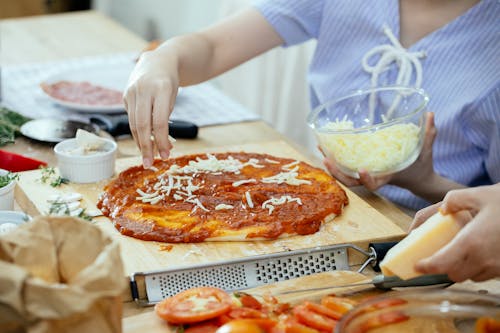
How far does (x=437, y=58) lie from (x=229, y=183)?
0.70 metres

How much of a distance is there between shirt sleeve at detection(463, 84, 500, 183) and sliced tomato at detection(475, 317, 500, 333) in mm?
977

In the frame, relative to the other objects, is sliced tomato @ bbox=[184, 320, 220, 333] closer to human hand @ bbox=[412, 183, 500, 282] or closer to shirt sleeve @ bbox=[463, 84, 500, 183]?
human hand @ bbox=[412, 183, 500, 282]

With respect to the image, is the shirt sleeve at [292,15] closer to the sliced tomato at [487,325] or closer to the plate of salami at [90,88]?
the plate of salami at [90,88]

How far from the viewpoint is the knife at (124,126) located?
2275mm

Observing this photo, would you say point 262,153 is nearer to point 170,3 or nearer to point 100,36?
point 100,36

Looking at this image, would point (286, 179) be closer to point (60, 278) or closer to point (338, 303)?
point (338, 303)

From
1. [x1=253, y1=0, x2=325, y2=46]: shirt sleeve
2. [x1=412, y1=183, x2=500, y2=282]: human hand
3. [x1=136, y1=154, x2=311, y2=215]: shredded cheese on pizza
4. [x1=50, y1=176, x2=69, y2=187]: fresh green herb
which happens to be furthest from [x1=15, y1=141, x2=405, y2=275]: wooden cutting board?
[x1=253, y1=0, x2=325, y2=46]: shirt sleeve

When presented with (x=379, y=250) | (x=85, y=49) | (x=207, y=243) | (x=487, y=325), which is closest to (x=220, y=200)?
(x=207, y=243)

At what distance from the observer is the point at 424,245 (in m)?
1.30

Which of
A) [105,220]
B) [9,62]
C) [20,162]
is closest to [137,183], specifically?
[105,220]

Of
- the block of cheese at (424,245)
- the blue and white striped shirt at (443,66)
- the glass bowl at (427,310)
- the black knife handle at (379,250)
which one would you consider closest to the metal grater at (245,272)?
the black knife handle at (379,250)

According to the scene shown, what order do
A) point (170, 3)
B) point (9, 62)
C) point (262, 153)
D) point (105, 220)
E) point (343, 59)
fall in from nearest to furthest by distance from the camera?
point (105, 220) → point (262, 153) → point (343, 59) → point (9, 62) → point (170, 3)

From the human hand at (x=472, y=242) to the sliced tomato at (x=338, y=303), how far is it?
145 millimetres

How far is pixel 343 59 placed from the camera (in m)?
2.33
